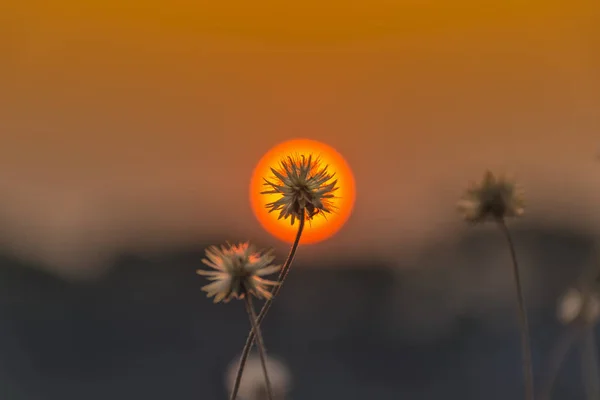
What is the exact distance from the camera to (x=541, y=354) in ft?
23.5

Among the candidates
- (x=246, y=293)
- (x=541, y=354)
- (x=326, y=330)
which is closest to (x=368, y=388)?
(x=326, y=330)

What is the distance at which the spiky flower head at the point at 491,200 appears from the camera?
5.85 feet

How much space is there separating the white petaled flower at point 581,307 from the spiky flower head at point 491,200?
0.42 metres

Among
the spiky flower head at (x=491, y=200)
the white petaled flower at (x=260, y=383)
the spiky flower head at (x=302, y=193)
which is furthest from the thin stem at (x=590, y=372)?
the spiky flower head at (x=302, y=193)

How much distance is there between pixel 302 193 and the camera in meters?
1.32

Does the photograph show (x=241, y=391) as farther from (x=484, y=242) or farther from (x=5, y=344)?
(x=484, y=242)

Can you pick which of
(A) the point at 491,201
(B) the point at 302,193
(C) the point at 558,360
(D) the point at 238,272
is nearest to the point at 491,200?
(A) the point at 491,201

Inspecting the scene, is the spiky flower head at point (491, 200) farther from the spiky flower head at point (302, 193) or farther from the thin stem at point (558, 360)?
the spiky flower head at point (302, 193)

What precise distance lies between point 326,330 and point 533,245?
3698 mm

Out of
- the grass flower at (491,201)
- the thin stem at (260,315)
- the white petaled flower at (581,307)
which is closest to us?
the thin stem at (260,315)

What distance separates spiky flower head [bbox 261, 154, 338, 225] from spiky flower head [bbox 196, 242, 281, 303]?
86 mm

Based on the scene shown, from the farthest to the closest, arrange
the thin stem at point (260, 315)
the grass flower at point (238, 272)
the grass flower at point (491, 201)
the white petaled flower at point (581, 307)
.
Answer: the white petaled flower at point (581, 307), the grass flower at point (491, 201), the grass flower at point (238, 272), the thin stem at point (260, 315)

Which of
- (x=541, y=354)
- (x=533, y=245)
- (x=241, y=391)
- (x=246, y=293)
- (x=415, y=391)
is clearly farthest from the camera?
(x=533, y=245)

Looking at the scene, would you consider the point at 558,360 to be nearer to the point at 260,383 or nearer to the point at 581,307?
the point at 581,307
